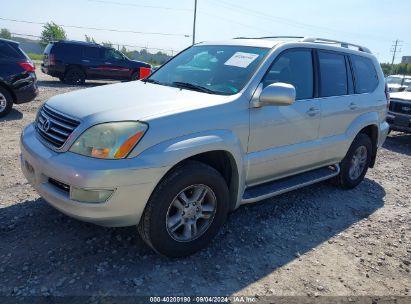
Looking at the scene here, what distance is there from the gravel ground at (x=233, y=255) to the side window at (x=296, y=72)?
1403mm

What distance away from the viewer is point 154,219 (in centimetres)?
289

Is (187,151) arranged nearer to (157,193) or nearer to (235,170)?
(157,193)

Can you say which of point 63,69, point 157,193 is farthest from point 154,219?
point 63,69

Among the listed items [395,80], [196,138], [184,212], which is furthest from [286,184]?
[395,80]

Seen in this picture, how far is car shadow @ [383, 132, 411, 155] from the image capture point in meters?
8.20

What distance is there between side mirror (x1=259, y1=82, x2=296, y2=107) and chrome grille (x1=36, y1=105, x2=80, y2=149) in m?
1.59

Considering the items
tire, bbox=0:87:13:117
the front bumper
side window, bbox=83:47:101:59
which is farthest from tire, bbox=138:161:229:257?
side window, bbox=83:47:101:59

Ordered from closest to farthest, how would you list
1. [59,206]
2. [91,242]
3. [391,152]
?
[59,206]
[91,242]
[391,152]

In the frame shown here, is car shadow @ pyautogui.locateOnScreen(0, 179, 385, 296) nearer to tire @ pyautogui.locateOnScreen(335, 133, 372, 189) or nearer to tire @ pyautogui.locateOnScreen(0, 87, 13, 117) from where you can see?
tire @ pyautogui.locateOnScreen(335, 133, 372, 189)

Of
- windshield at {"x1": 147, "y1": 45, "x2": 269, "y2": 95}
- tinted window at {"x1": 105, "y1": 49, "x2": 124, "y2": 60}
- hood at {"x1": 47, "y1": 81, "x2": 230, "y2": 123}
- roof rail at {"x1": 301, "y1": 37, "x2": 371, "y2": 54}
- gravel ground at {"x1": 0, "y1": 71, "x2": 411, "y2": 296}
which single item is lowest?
gravel ground at {"x1": 0, "y1": 71, "x2": 411, "y2": 296}

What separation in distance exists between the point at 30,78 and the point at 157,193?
6657 mm

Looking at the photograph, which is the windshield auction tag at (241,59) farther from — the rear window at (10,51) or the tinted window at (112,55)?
the tinted window at (112,55)

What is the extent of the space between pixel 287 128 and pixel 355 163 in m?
1.95

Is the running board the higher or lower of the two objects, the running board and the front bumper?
the lower
